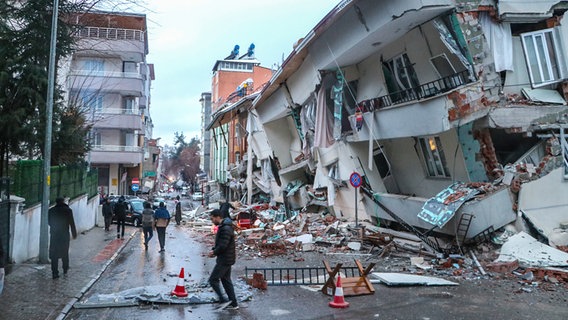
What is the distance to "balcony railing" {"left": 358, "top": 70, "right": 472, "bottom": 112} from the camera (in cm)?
1329

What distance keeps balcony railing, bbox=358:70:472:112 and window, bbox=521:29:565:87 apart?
1.95m

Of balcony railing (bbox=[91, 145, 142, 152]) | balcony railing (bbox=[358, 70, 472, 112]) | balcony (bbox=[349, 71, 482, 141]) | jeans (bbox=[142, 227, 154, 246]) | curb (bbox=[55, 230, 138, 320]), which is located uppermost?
balcony railing (bbox=[91, 145, 142, 152])

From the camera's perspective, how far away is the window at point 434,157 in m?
14.5

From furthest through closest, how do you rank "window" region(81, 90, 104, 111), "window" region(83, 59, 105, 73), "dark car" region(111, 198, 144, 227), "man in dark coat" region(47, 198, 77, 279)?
1. "window" region(83, 59, 105, 73)
2. "dark car" region(111, 198, 144, 227)
3. "window" region(81, 90, 104, 111)
4. "man in dark coat" region(47, 198, 77, 279)

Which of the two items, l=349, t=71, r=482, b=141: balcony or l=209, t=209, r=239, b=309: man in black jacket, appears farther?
l=349, t=71, r=482, b=141: balcony

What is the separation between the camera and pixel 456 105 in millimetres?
11938

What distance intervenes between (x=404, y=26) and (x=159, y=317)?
34.4 ft

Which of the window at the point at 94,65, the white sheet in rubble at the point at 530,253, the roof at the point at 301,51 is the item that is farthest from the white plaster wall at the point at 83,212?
the window at the point at 94,65

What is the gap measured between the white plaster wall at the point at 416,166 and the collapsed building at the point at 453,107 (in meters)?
0.05

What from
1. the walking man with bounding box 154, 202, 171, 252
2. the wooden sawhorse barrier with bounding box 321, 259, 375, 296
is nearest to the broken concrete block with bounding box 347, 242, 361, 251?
the wooden sawhorse barrier with bounding box 321, 259, 375, 296

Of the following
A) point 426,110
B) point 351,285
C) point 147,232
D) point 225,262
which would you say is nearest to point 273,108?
point 147,232

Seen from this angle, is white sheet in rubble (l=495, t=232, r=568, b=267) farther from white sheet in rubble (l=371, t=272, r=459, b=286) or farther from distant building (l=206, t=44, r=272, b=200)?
distant building (l=206, t=44, r=272, b=200)

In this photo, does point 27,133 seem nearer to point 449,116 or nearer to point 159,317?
point 159,317

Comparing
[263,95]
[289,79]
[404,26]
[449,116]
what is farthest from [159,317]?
[263,95]
